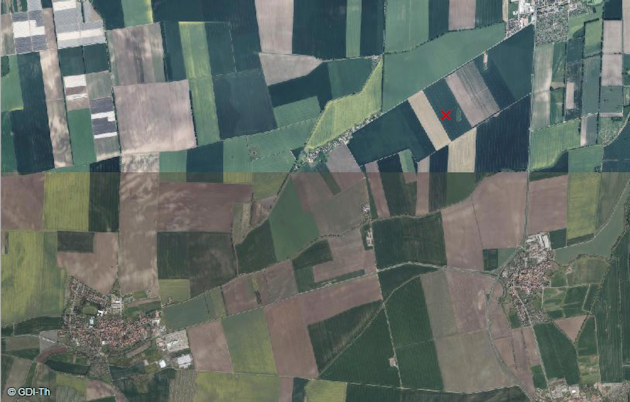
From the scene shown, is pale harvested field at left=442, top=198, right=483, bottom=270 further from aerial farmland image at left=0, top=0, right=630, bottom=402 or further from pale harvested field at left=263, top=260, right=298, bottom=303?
pale harvested field at left=263, top=260, right=298, bottom=303

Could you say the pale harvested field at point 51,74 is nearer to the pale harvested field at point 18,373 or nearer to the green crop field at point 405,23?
the pale harvested field at point 18,373

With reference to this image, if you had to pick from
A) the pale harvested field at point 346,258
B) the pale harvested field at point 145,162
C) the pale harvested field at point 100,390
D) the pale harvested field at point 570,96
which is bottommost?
the pale harvested field at point 100,390

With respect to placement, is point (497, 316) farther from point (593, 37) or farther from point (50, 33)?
point (50, 33)

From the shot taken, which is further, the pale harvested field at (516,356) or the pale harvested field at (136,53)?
the pale harvested field at (516,356)

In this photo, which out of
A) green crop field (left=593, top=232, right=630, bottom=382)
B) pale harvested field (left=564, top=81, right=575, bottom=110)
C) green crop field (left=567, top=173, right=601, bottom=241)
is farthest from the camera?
green crop field (left=593, top=232, right=630, bottom=382)

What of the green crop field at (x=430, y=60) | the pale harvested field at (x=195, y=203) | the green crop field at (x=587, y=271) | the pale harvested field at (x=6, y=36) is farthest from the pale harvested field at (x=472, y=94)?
the pale harvested field at (x=6, y=36)

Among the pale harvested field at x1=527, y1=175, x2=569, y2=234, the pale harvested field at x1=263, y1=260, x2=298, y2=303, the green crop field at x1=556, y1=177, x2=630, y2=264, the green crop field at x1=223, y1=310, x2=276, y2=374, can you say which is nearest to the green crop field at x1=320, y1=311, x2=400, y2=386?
the green crop field at x1=223, y1=310, x2=276, y2=374

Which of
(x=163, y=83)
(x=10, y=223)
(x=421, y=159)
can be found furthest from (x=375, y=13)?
(x=10, y=223)
